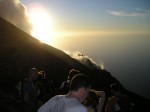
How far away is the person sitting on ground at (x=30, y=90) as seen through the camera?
33.5 feet

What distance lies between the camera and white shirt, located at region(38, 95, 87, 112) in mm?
5152

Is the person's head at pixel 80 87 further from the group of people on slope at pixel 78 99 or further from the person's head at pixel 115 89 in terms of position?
the person's head at pixel 115 89

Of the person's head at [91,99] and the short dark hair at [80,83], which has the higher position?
the short dark hair at [80,83]

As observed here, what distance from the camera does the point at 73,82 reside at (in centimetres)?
541

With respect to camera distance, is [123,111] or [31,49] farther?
[31,49]

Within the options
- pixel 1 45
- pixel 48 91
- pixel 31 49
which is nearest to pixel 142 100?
pixel 31 49

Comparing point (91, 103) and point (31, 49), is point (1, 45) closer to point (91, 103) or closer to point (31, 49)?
point (31, 49)

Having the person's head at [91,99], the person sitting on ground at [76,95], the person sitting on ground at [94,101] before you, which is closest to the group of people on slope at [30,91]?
the person sitting on ground at [94,101]

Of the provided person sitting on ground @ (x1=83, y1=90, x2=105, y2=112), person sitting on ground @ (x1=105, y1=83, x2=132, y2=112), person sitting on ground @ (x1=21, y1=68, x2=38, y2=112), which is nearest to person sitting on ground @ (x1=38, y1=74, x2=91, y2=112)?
person sitting on ground @ (x1=83, y1=90, x2=105, y2=112)

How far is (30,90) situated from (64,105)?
209 inches

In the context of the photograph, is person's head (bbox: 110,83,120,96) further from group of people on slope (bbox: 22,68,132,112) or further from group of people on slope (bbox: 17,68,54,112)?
group of people on slope (bbox: 17,68,54,112)

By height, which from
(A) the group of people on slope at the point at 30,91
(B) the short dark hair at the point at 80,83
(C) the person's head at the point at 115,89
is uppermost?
(B) the short dark hair at the point at 80,83

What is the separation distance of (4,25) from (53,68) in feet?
61.5

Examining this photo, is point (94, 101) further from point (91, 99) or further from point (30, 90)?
point (30, 90)
